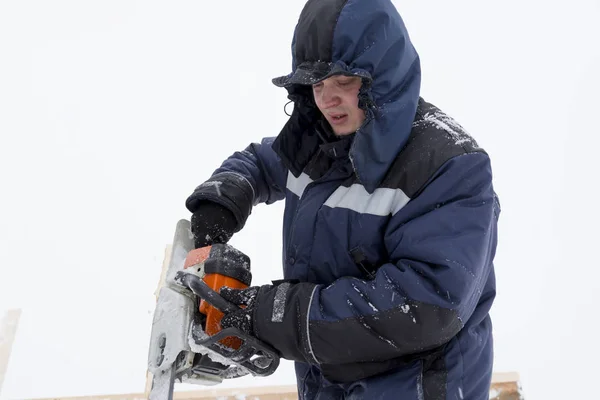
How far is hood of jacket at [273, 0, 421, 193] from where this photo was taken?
1296mm

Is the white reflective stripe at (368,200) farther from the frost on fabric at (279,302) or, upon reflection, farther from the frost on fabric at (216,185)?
the frost on fabric at (216,185)

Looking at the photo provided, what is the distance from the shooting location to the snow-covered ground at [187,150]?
15.1ft

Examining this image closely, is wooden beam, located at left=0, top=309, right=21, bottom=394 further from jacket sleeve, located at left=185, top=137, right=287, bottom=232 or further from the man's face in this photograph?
the man's face

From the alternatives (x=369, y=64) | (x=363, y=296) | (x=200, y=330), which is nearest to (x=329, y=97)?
(x=369, y=64)

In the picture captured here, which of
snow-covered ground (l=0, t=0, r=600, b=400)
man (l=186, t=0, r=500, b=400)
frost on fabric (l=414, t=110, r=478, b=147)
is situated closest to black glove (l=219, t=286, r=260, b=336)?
man (l=186, t=0, r=500, b=400)

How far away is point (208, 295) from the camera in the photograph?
56.6 inches

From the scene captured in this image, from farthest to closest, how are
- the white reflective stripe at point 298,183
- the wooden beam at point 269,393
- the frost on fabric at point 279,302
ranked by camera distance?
the wooden beam at point 269,393
the white reflective stripe at point 298,183
the frost on fabric at point 279,302

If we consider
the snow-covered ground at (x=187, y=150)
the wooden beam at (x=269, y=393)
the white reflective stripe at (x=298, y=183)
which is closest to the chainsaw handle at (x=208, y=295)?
the white reflective stripe at (x=298, y=183)

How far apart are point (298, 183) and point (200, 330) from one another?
0.50 m

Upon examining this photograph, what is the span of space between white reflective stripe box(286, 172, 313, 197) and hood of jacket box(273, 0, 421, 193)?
266mm

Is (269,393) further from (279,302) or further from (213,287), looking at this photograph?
(279,302)

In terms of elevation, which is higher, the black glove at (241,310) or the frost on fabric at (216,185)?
the frost on fabric at (216,185)

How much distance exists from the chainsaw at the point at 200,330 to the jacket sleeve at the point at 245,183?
22 centimetres

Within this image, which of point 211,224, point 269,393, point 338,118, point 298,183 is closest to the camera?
point 338,118
